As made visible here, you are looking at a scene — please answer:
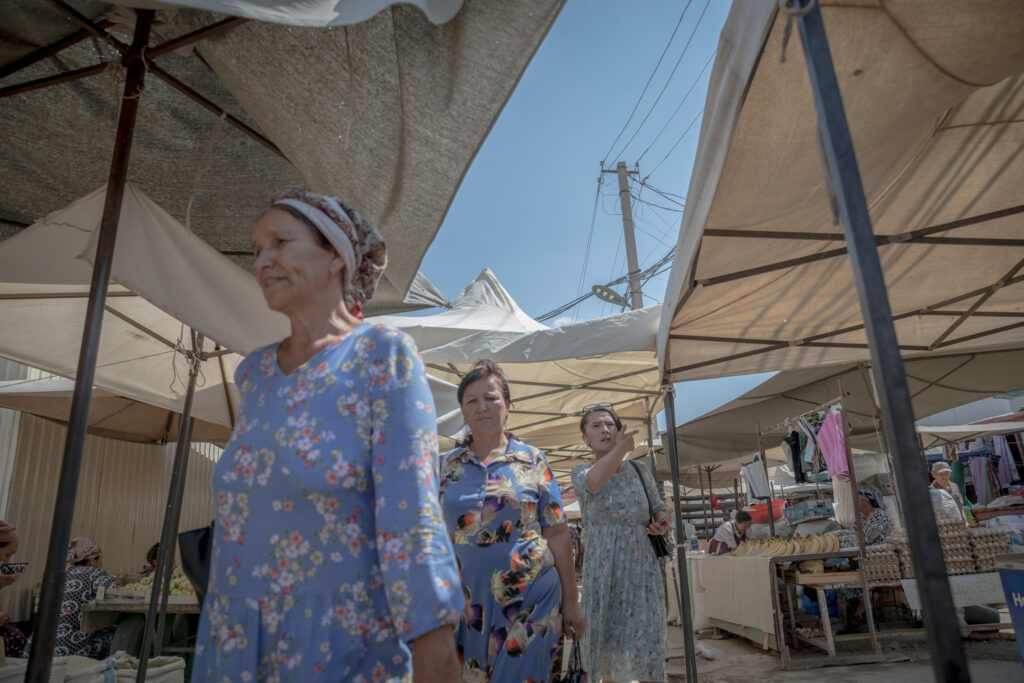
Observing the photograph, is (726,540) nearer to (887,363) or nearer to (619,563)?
(619,563)

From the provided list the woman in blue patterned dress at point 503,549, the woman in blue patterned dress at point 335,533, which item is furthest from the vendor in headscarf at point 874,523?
the woman in blue patterned dress at point 335,533

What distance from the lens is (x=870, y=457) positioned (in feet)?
31.5

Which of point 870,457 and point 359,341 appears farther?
point 870,457

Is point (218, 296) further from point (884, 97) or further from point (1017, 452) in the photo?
point (1017, 452)

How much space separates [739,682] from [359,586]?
5.48 meters

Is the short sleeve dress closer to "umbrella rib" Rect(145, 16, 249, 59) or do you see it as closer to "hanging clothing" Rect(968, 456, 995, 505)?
"umbrella rib" Rect(145, 16, 249, 59)

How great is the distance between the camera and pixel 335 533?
1233mm

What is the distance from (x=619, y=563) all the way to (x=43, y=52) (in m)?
4.26

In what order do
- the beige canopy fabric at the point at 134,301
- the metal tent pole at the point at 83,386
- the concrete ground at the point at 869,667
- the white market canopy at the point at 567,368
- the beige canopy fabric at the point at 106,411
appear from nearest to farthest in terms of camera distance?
the metal tent pole at the point at 83,386
the beige canopy fabric at the point at 134,301
the concrete ground at the point at 869,667
the white market canopy at the point at 567,368
the beige canopy fabric at the point at 106,411

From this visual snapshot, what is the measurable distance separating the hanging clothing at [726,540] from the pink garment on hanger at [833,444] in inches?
161

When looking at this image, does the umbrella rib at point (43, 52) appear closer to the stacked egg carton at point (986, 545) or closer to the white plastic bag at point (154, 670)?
the white plastic bag at point (154, 670)

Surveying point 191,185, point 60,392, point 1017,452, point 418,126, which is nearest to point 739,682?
point 418,126

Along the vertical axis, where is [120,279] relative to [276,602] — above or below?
above

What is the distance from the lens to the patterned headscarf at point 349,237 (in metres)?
1.52
